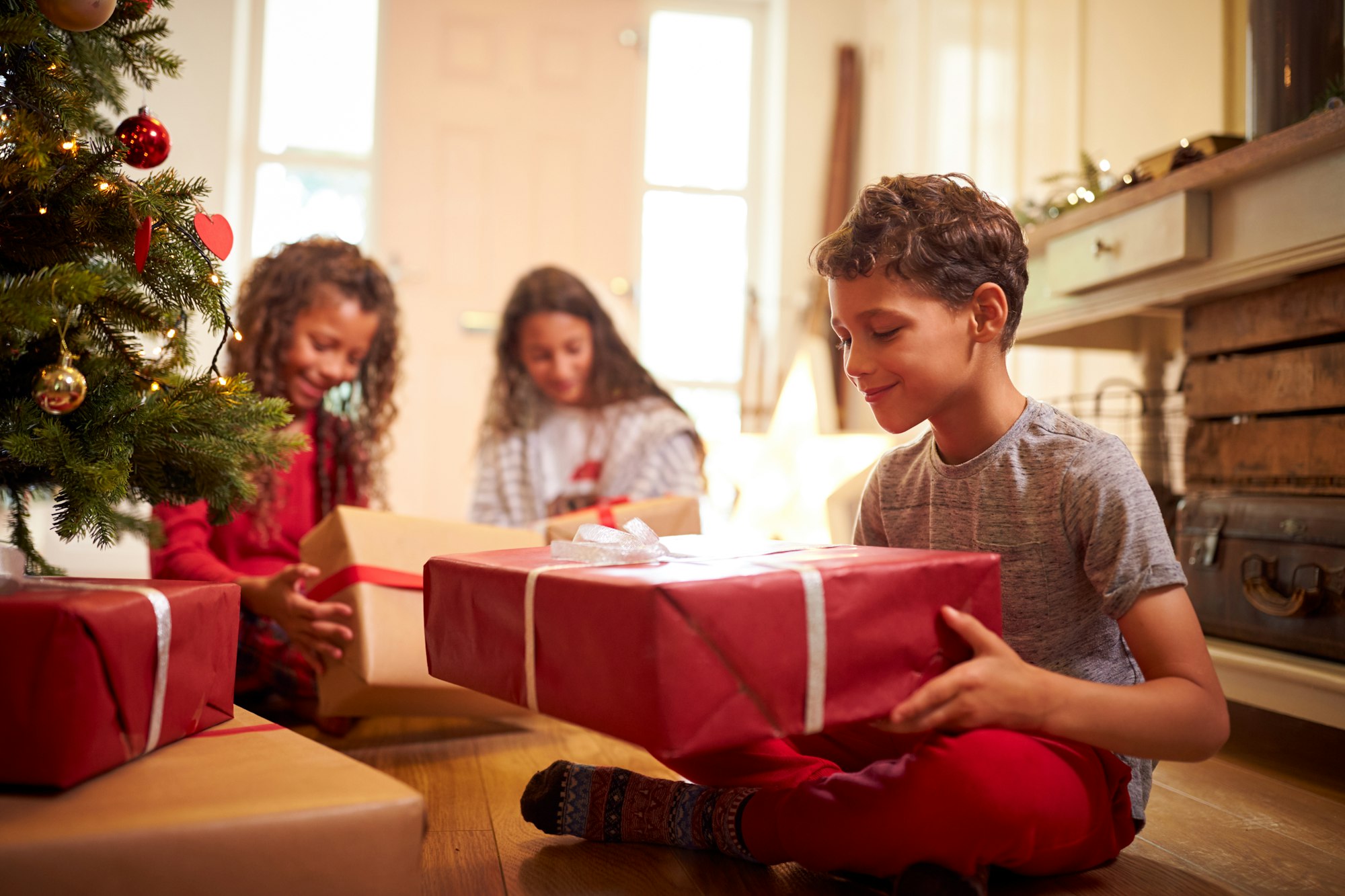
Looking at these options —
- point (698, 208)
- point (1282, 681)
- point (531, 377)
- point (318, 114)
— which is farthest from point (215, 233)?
point (698, 208)

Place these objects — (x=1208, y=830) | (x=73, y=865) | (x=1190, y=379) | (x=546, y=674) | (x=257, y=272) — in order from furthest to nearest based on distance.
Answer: (x=257, y=272), (x=1190, y=379), (x=1208, y=830), (x=546, y=674), (x=73, y=865)

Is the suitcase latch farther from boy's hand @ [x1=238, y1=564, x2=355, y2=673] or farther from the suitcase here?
boy's hand @ [x1=238, y1=564, x2=355, y2=673]

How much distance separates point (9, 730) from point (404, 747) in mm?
670

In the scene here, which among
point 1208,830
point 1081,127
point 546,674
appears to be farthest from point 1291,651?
point 1081,127

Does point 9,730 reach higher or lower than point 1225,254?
lower

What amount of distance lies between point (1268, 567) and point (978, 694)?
28.0 inches

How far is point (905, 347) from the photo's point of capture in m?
0.88

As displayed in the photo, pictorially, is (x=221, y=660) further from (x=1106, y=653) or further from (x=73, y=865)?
(x=1106, y=653)

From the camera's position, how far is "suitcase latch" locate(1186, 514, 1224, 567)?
1.25 m

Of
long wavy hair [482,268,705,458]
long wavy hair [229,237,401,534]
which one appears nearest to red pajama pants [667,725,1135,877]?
long wavy hair [229,237,401,534]

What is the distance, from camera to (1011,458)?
88 cm

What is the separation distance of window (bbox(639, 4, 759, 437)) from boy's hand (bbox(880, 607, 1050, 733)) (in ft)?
8.99

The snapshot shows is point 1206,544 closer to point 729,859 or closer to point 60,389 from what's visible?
point 729,859

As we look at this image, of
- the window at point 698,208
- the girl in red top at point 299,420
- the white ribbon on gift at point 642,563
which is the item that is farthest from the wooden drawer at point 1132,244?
the window at point 698,208
